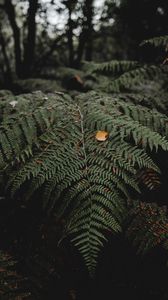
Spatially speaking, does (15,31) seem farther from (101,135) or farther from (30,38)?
(101,135)

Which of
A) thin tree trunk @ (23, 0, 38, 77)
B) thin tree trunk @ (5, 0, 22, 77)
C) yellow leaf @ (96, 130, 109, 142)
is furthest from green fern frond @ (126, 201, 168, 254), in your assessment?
thin tree trunk @ (5, 0, 22, 77)

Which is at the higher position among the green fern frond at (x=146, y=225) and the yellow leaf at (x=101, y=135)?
the yellow leaf at (x=101, y=135)

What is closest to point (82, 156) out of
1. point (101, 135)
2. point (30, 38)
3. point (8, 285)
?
point (101, 135)

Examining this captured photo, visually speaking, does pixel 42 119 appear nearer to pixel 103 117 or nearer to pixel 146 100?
pixel 103 117

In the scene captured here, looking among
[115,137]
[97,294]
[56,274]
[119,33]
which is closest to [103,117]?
[115,137]

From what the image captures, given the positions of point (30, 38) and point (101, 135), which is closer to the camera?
point (101, 135)

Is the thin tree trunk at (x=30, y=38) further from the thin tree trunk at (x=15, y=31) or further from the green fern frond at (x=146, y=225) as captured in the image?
the green fern frond at (x=146, y=225)

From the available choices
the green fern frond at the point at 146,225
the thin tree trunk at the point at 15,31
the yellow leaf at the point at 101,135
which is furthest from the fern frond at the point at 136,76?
the thin tree trunk at the point at 15,31

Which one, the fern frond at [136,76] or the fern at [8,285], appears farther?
the fern frond at [136,76]
